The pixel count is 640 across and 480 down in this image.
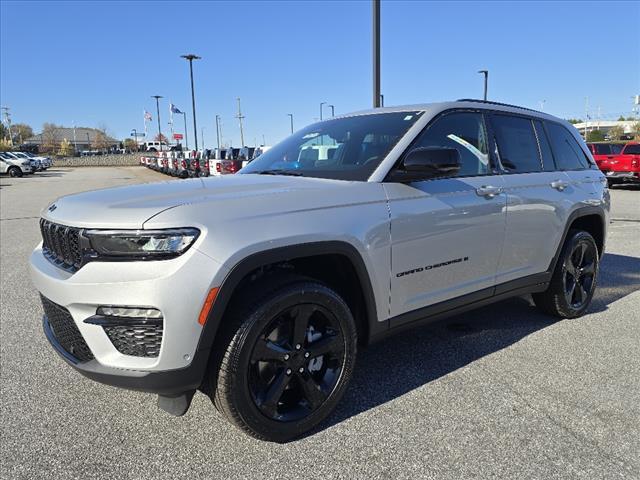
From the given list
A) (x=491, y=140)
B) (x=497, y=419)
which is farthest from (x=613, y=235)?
(x=497, y=419)

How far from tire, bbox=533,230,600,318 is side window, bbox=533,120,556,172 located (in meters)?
0.66

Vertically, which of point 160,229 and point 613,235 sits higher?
point 160,229

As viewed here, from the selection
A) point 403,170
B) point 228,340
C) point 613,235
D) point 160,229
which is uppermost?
point 403,170

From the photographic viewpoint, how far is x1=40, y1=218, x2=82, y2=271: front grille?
240 cm

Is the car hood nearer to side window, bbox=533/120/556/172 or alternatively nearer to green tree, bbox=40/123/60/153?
side window, bbox=533/120/556/172

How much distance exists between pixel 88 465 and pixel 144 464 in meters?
0.27

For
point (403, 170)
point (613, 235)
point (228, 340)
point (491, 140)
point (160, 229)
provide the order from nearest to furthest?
1. point (160, 229)
2. point (228, 340)
3. point (403, 170)
4. point (491, 140)
5. point (613, 235)

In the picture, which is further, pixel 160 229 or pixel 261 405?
pixel 261 405

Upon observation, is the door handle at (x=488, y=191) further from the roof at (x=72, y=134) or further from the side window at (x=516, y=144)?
the roof at (x=72, y=134)

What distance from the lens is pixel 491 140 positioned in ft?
12.4

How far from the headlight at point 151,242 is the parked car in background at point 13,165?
131 feet

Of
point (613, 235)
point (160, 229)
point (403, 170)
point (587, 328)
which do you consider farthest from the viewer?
point (613, 235)

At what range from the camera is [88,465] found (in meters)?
2.45

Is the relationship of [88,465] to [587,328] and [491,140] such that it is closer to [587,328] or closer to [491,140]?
[491,140]
